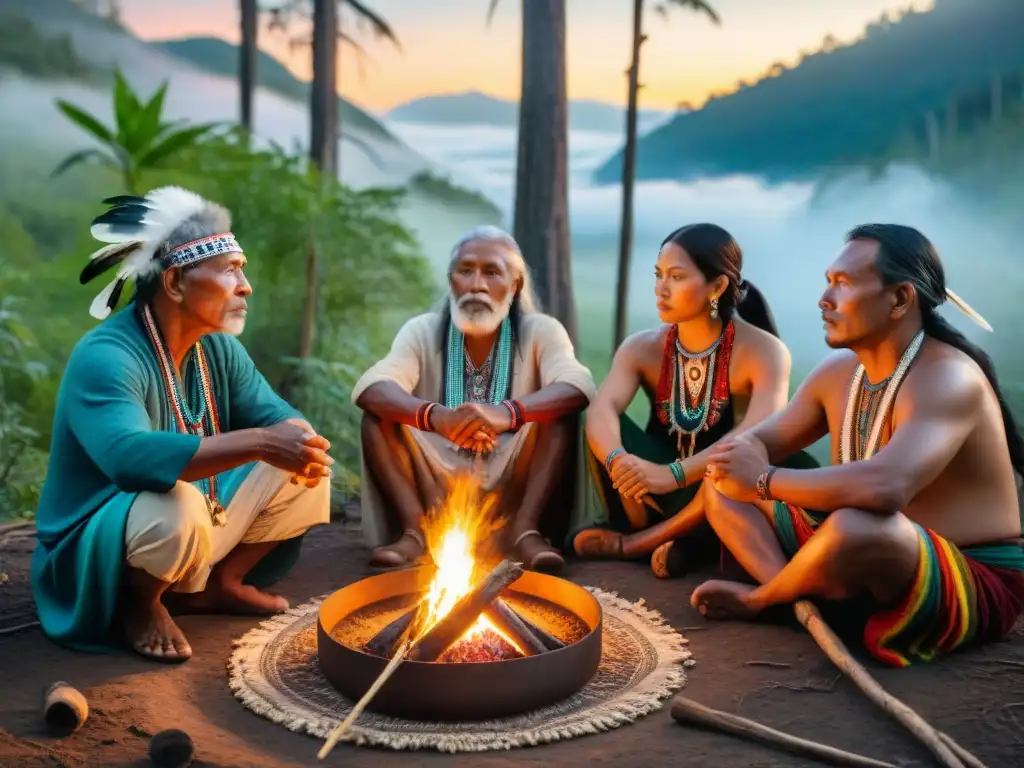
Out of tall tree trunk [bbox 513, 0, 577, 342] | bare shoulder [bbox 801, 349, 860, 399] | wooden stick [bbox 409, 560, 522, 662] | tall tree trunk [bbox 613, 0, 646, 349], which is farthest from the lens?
tall tree trunk [bbox 613, 0, 646, 349]

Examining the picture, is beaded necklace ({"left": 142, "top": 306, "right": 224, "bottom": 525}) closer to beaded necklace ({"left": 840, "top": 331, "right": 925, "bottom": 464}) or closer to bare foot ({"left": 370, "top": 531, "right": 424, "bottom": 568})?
bare foot ({"left": 370, "top": 531, "right": 424, "bottom": 568})

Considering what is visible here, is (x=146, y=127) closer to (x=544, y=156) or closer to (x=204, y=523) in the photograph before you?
(x=544, y=156)

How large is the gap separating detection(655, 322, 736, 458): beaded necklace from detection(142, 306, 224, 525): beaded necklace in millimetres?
1940

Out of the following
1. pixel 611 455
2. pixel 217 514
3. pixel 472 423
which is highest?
pixel 472 423

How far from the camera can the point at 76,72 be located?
9.04 metres

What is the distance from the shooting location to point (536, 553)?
445 cm

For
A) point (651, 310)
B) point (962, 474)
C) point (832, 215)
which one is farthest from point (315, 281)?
point (962, 474)

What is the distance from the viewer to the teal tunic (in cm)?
338

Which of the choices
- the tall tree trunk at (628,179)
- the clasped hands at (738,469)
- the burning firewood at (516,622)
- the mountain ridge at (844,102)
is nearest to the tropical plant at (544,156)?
the tall tree trunk at (628,179)

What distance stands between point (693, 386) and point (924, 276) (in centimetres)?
129

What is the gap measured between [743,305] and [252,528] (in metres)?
2.30

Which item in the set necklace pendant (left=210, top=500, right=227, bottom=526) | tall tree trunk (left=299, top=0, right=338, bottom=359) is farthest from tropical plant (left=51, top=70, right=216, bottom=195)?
necklace pendant (left=210, top=500, right=227, bottom=526)

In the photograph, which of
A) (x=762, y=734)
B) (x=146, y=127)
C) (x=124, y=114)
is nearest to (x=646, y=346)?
(x=762, y=734)

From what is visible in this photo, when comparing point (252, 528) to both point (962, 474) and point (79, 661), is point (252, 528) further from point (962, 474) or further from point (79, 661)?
point (962, 474)
